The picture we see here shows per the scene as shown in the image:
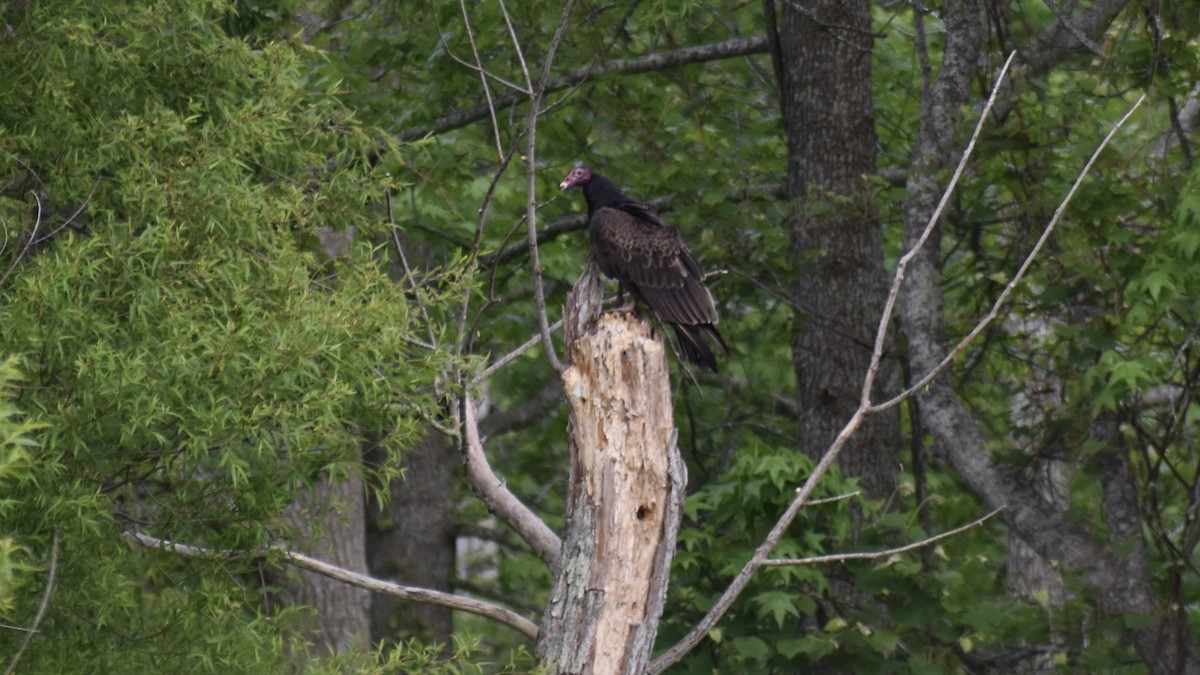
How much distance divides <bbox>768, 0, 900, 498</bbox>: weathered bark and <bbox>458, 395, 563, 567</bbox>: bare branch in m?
3.06

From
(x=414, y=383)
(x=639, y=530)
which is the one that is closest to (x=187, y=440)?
(x=414, y=383)

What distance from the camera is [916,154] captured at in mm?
7176

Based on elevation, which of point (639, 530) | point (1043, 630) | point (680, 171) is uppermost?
point (680, 171)

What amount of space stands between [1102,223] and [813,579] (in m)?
1.98

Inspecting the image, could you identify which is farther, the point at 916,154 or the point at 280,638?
the point at 916,154

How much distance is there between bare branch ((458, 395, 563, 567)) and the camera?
5219 mm

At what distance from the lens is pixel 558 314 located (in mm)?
10180

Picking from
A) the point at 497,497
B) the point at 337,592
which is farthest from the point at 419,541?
the point at 497,497

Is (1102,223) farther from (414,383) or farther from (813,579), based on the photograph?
(414,383)

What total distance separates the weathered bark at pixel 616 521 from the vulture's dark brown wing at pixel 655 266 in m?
1.49

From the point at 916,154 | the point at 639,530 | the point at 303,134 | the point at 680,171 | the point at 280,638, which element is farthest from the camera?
the point at 680,171

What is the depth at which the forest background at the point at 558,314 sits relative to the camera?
502 cm

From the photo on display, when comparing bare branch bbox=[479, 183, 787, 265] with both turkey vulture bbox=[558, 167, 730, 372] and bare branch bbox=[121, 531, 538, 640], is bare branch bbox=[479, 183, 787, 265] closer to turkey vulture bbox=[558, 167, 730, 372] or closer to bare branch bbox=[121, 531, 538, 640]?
turkey vulture bbox=[558, 167, 730, 372]

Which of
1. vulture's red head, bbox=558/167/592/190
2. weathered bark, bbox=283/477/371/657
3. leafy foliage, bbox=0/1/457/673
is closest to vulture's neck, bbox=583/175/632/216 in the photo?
vulture's red head, bbox=558/167/592/190
